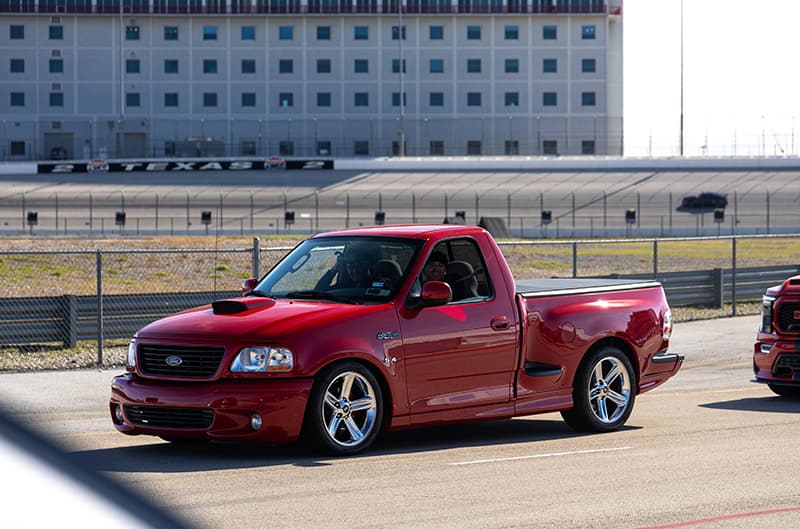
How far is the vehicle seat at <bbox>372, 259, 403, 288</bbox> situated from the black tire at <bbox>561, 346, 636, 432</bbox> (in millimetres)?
1906

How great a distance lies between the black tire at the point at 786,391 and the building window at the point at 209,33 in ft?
286

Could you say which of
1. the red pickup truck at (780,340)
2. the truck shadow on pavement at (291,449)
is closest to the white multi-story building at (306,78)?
the red pickup truck at (780,340)

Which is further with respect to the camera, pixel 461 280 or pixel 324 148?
pixel 324 148

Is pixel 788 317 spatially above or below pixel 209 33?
below

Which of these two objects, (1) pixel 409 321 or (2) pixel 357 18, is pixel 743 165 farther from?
(1) pixel 409 321

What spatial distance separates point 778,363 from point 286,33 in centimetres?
8739

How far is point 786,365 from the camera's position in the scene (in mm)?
13102

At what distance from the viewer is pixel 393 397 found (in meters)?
9.45

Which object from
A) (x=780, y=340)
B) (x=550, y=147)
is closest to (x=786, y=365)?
(x=780, y=340)

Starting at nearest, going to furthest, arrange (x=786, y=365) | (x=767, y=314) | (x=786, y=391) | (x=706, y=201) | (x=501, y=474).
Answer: (x=501, y=474) → (x=786, y=365) → (x=767, y=314) → (x=786, y=391) → (x=706, y=201)

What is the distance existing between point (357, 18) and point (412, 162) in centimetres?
1599

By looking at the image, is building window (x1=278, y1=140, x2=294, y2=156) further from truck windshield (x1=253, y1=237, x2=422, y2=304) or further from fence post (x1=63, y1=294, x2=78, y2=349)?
truck windshield (x1=253, y1=237, x2=422, y2=304)

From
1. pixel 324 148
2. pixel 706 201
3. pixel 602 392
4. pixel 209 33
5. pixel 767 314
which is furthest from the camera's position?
pixel 209 33

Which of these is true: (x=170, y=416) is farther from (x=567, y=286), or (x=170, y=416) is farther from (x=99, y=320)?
(x=99, y=320)
